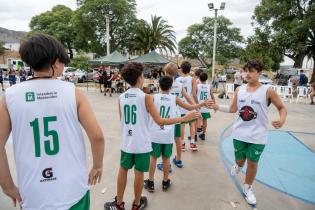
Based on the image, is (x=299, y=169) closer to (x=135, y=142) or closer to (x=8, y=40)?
(x=135, y=142)

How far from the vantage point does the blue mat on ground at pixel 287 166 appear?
384 cm

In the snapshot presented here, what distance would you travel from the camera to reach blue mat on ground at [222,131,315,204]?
12.6 feet

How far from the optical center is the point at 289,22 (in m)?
23.6

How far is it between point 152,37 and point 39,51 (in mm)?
35577

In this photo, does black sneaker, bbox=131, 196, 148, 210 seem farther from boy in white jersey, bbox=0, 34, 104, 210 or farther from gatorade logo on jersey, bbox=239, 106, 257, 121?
gatorade logo on jersey, bbox=239, 106, 257, 121

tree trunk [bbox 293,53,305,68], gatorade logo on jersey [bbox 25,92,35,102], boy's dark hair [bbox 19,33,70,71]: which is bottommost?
gatorade logo on jersey [bbox 25,92,35,102]

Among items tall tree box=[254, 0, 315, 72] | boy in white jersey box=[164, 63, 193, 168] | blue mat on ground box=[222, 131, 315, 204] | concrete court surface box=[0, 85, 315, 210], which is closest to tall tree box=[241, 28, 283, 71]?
tall tree box=[254, 0, 315, 72]

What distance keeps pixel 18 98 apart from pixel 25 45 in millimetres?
315

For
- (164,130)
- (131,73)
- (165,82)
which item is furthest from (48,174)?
(165,82)

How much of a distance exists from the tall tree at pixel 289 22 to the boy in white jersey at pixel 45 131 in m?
24.2

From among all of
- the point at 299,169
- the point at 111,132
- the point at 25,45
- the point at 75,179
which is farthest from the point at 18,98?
the point at 111,132

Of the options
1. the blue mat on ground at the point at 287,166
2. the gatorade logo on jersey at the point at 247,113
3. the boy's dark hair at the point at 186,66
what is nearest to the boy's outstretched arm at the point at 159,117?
the gatorade logo on jersey at the point at 247,113

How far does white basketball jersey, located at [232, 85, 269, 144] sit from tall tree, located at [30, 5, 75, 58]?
40688 millimetres

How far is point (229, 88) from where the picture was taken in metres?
15.3
